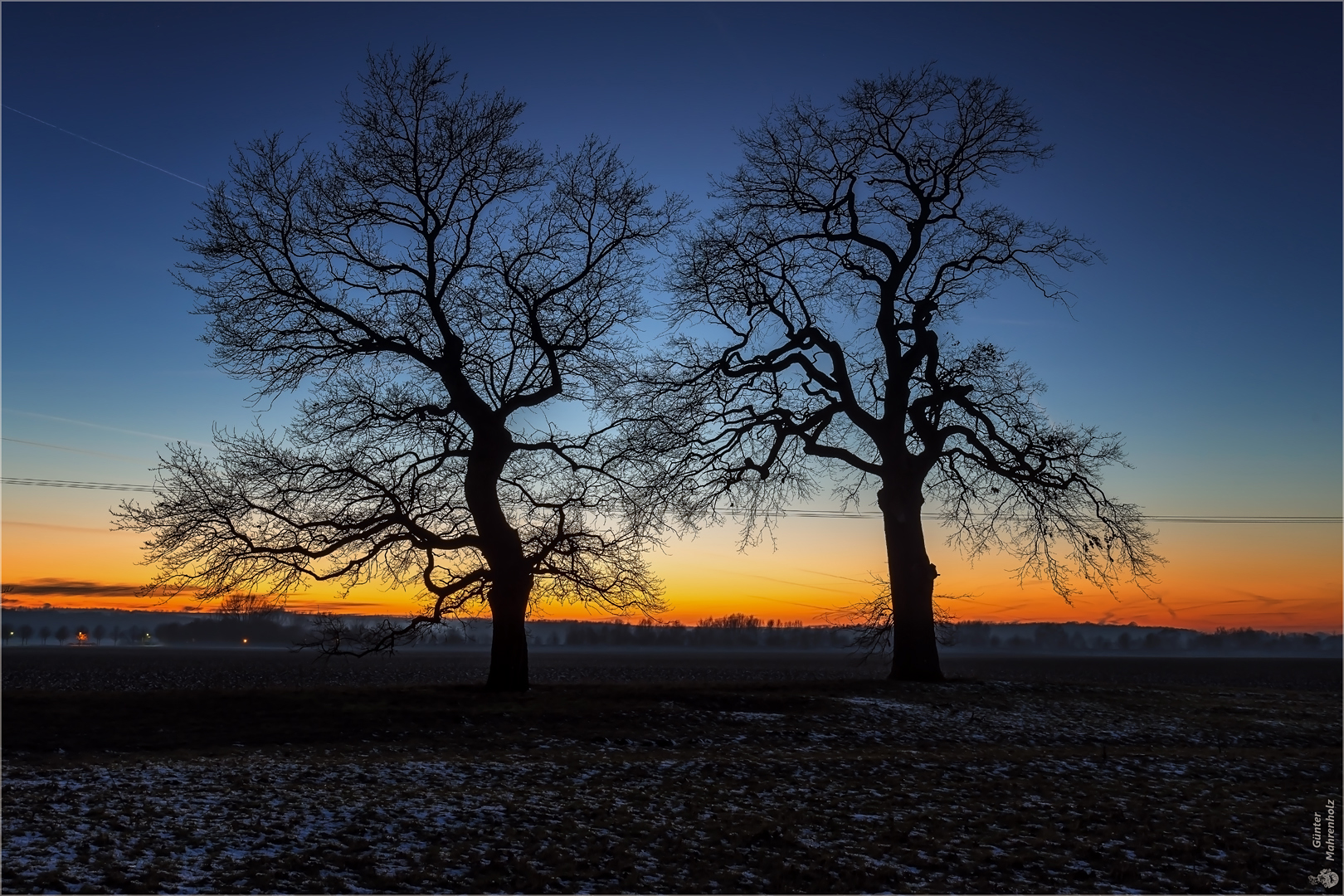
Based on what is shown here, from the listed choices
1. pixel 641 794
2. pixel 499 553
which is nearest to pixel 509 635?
pixel 499 553

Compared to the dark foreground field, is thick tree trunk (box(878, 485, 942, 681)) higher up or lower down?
higher up

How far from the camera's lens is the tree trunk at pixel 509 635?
69.9ft

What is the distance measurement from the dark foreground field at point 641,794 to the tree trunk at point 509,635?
1129 mm

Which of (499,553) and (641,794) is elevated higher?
(499,553)

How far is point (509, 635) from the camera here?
21625mm

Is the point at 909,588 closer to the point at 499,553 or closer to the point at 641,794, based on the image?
the point at 499,553

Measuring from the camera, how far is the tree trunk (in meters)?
21.3

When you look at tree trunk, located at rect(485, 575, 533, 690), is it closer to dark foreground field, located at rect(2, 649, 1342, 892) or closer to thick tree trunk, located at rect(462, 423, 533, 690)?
thick tree trunk, located at rect(462, 423, 533, 690)

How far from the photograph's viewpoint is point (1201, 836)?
10141 mm

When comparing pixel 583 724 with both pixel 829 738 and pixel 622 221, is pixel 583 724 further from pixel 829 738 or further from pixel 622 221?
pixel 622 221

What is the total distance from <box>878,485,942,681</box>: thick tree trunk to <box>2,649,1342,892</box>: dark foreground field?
4456mm

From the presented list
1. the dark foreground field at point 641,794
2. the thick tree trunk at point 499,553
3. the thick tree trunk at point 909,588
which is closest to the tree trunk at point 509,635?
the thick tree trunk at point 499,553

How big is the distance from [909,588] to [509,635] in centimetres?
1084

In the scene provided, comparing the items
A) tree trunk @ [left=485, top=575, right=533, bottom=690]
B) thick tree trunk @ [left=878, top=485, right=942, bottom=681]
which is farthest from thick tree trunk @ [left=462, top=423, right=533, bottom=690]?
thick tree trunk @ [left=878, top=485, right=942, bottom=681]
